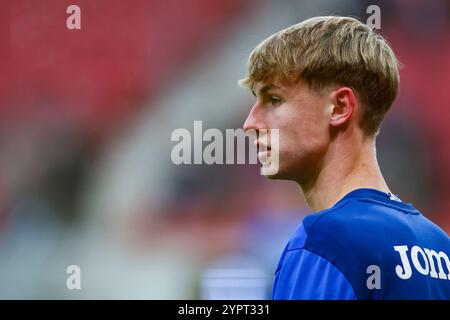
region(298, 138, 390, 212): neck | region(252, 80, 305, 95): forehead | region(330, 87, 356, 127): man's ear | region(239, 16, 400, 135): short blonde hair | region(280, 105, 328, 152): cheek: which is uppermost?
region(239, 16, 400, 135): short blonde hair

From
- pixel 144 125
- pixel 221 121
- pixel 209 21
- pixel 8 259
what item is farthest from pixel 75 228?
pixel 209 21

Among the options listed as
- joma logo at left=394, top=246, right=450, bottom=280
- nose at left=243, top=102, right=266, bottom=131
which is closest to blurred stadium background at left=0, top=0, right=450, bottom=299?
nose at left=243, top=102, right=266, bottom=131

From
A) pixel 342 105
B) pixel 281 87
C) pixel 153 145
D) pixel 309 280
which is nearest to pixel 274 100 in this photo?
pixel 281 87

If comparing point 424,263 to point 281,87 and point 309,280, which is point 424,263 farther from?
point 281,87

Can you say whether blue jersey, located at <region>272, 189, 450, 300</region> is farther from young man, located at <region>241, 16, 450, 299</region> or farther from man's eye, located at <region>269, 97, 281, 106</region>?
man's eye, located at <region>269, 97, 281, 106</region>

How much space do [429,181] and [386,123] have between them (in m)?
0.52

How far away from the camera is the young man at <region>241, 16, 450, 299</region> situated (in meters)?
1.38

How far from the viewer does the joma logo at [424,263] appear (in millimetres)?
1382

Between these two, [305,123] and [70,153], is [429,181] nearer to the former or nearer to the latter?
[70,153]

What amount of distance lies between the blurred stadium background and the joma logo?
3.11 metres

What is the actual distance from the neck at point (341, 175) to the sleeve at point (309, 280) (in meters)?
0.24

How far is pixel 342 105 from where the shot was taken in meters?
1.65

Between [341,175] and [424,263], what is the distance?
0.92 ft

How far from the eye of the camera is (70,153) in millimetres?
5277
